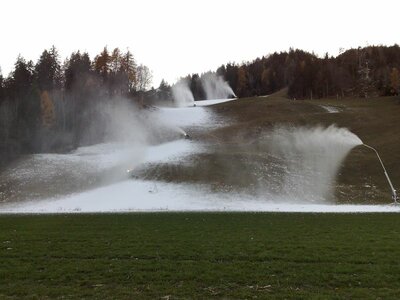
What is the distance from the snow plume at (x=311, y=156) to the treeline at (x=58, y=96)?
40974 mm

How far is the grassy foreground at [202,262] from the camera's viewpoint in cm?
1086

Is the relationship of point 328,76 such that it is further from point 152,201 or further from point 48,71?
point 152,201

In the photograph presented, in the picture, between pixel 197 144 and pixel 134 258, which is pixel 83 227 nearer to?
pixel 134 258

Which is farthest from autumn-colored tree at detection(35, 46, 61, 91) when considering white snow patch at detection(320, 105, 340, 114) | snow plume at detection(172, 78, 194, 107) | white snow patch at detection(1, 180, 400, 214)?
white snow patch at detection(320, 105, 340, 114)

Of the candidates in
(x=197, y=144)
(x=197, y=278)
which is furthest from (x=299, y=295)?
(x=197, y=144)

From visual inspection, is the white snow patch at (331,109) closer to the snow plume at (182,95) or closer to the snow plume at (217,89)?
the snow plume at (182,95)

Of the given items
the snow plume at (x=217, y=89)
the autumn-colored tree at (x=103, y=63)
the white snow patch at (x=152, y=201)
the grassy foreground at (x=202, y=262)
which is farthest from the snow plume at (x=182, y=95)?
the grassy foreground at (x=202, y=262)

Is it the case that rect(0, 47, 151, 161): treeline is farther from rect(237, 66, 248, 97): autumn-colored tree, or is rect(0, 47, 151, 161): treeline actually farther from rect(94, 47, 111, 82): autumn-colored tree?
rect(237, 66, 248, 97): autumn-colored tree

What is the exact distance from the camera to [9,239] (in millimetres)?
19734

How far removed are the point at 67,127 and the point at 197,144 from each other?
111 feet

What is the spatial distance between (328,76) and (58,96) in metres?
95.7

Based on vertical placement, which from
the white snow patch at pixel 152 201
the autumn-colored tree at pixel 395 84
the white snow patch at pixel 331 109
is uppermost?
the autumn-colored tree at pixel 395 84

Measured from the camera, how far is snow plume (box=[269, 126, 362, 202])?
50375 mm

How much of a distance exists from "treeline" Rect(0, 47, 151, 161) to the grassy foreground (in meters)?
58.9
